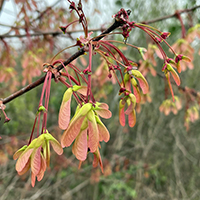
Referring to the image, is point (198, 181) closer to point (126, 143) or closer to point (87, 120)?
point (126, 143)

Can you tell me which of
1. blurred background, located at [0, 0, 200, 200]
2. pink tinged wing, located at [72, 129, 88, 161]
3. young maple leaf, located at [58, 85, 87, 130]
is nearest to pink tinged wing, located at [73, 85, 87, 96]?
young maple leaf, located at [58, 85, 87, 130]

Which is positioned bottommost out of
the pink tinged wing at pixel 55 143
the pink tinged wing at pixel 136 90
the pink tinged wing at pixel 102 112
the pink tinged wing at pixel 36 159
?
the pink tinged wing at pixel 36 159

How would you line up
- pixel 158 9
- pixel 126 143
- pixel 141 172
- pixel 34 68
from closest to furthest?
1. pixel 34 68
2. pixel 158 9
3. pixel 141 172
4. pixel 126 143

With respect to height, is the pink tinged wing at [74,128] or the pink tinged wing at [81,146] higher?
the pink tinged wing at [74,128]

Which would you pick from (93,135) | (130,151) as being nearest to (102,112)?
(93,135)

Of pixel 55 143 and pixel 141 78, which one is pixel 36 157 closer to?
pixel 55 143

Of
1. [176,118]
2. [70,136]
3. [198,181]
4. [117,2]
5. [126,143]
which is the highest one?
[117,2]

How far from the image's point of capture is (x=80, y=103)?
16.1 inches

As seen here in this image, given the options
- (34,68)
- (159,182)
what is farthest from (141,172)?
(34,68)

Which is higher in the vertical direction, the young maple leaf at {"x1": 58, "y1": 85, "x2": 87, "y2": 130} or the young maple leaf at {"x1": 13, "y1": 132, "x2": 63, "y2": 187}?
the young maple leaf at {"x1": 58, "y1": 85, "x2": 87, "y2": 130}

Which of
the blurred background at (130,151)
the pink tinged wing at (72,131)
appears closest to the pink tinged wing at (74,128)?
the pink tinged wing at (72,131)

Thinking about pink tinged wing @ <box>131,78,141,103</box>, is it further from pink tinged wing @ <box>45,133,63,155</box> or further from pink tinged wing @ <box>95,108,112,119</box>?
pink tinged wing @ <box>45,133,63,155</box>

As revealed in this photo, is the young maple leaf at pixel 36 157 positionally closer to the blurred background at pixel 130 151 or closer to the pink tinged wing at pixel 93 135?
the pink tinged wing at pixel 93 135

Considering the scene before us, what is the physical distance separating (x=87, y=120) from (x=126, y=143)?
3.69m
